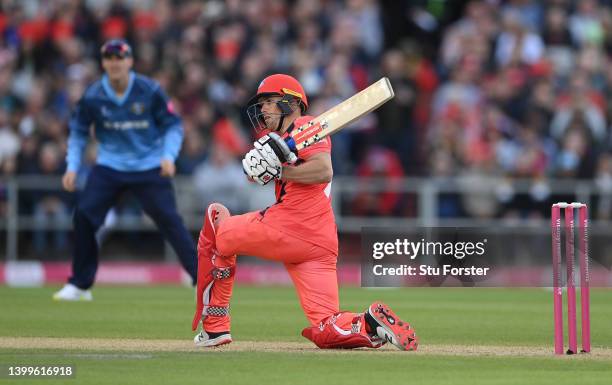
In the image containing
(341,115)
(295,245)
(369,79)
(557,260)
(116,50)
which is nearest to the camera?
(557,260)

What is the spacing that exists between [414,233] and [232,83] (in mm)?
11457

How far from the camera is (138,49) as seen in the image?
21203 millimetres

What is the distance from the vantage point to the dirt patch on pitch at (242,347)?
953 centimetres

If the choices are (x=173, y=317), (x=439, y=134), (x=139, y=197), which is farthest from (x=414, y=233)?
(x=439, y=134)

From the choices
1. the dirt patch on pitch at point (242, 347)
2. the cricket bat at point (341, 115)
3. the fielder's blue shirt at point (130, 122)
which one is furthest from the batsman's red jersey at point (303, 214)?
the fielder's blue shirt at point (130, 122)

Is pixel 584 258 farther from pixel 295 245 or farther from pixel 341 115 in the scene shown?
pixel 295 245

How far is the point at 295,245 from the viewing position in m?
9.57

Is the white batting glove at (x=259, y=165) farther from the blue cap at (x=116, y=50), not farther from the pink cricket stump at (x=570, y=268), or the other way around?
the blue cap at (x=116, y=50)

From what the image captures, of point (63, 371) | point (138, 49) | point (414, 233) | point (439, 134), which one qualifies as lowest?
point (63, 371)

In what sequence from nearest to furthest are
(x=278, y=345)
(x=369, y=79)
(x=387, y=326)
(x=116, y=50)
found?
(x=387, y=326) < (x=278, y=345) < (x=116, y=50) < (x=369, y=79)

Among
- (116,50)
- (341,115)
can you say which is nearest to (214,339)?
(341,115)

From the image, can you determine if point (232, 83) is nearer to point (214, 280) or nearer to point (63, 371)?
point (214, 280)

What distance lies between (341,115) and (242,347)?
6.12 feet

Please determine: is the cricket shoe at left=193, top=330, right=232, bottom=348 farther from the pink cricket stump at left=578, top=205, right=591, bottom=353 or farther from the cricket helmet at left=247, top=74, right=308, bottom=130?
the pink cricket stump at left=578, top=205, right=591, bottom=353
